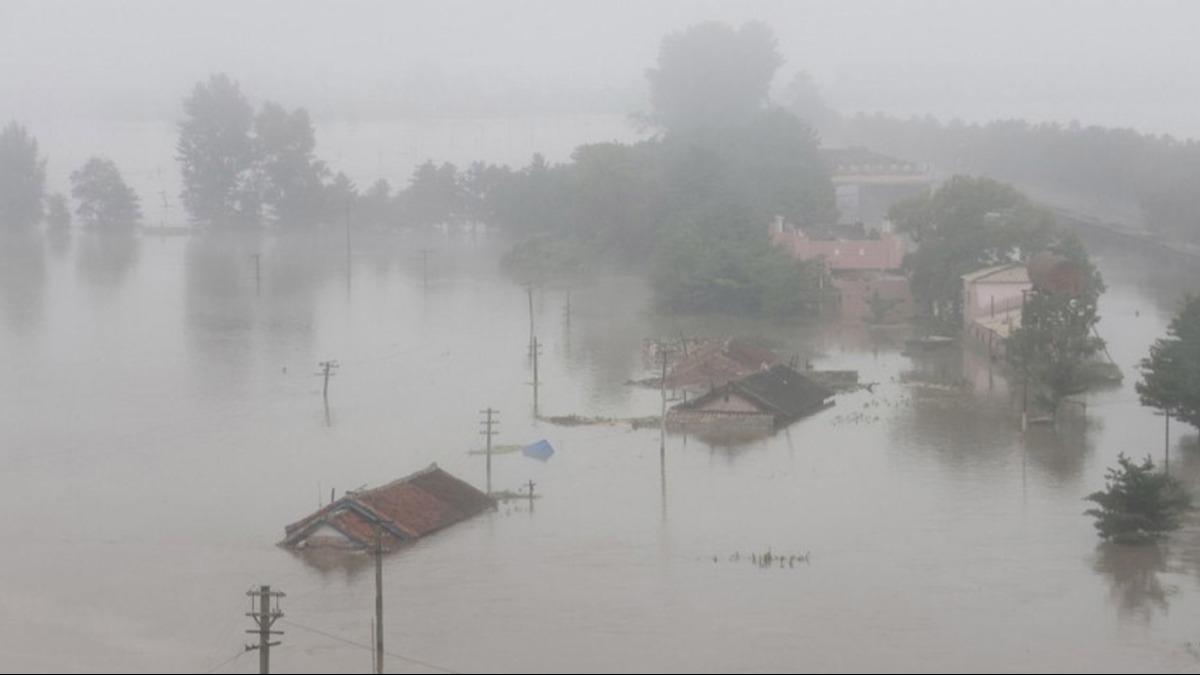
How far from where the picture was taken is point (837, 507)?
287 inches

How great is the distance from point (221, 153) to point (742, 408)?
1754 centimetres

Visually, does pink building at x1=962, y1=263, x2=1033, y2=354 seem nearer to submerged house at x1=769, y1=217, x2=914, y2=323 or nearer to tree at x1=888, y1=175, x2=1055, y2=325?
tree at x1=888, y1=175, x2=1055, y2=325

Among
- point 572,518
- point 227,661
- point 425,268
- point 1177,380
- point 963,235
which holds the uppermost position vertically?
point 963,235

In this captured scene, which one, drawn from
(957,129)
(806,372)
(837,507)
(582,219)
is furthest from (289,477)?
(957,129)

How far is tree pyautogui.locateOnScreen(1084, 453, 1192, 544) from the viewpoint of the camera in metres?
6.54

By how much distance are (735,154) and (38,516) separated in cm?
1286

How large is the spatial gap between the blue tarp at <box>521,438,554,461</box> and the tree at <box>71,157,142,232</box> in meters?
18.7

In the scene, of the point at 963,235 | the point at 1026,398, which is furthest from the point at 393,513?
the point at 963,235

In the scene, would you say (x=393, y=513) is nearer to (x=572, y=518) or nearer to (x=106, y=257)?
(x=572, y=518)

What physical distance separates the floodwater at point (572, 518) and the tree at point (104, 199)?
1318 centimetres

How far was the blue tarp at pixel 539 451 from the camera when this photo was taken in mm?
8164

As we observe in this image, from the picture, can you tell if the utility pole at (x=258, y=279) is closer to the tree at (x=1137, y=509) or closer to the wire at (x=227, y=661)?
the tree at (x=1137, y=509)

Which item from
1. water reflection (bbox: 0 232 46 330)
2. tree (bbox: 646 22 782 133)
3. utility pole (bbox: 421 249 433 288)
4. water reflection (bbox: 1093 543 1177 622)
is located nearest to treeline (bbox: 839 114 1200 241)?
tree (bbox: 646 22 782 133)

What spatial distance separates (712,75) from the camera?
24.4 metres
